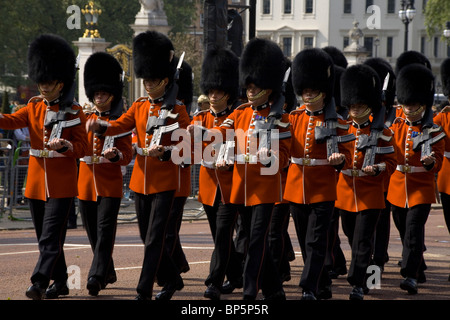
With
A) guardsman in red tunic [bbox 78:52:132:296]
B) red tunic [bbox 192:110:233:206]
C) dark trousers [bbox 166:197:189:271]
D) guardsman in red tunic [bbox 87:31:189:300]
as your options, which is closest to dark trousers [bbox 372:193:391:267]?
red tunic [bbox 192:110:233:206]

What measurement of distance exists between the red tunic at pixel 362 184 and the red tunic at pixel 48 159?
2070mm

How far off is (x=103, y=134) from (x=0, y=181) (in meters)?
6.45

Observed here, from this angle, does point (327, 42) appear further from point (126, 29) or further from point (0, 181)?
point (0, 181)

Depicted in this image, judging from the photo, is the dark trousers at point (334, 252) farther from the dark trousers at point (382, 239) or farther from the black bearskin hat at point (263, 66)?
the black bearskin hat at point (263, 66)

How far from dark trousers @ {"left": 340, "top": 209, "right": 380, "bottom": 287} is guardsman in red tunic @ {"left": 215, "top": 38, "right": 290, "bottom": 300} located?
29.3 inches

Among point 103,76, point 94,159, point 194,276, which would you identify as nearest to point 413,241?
point 194,276

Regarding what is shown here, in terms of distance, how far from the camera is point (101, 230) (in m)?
7.69

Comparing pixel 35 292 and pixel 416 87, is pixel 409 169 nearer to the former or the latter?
pixel 416 87

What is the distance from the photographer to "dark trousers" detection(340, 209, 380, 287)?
7.82m

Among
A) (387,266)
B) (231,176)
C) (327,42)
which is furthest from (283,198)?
(327,42)

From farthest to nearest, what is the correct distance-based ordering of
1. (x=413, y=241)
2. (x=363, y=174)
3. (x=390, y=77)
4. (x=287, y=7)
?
(x=287, y=7) → (x=390, y=77) → (x=413, y=241) → (x=363, y=174)

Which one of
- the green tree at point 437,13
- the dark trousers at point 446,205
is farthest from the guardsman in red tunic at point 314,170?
the green tree at point 437,13

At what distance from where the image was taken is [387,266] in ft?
31.9

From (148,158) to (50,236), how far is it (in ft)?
3.04
